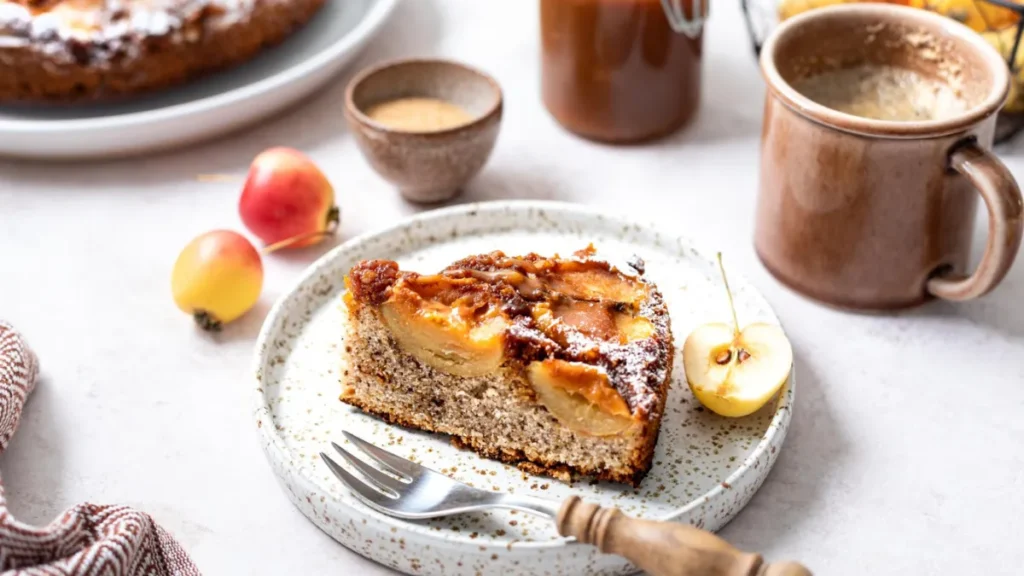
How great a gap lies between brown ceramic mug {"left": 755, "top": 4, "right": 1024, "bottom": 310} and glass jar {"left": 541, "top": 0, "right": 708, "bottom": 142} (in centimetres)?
37

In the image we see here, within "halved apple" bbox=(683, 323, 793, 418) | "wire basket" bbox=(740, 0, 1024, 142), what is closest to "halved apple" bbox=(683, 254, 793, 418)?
"halved apple" bbox=(683, 323, 793, 418)

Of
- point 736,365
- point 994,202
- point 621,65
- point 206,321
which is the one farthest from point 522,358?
point 621,65

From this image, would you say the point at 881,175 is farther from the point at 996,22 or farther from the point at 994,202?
the point at 996,22

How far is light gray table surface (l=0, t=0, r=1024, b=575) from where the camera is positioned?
1.66 m

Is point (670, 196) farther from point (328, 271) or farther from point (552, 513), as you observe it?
point (552, 513)

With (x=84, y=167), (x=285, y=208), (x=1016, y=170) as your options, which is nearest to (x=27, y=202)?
(x=84, y=167)

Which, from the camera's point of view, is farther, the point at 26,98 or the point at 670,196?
the point at 26,98

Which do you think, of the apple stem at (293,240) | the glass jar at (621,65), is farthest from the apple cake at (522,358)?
the glass jar at (621,65)

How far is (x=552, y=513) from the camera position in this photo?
4.79 feet

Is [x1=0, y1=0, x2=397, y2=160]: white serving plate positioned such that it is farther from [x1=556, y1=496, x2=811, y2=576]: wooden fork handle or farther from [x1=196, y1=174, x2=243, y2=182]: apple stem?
[x1=556, y1=496, x2=811, y2=576]: wooden fork handle

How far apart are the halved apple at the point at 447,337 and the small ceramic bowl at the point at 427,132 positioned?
0.65 m

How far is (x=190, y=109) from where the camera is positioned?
2506 mm

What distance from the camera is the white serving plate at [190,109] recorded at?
2.49m

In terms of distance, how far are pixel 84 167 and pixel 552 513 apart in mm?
1728
